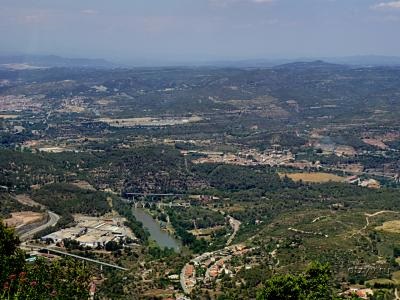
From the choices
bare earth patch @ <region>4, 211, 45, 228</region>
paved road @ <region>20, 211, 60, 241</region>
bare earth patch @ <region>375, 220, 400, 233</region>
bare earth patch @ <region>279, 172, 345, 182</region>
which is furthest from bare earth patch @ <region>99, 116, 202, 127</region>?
bare earth patch @ <region>375, 220, 400, 233</region>

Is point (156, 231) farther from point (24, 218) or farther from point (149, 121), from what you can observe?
point (149, 121)

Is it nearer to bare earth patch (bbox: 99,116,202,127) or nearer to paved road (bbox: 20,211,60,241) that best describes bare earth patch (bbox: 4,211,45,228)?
paved road (bbox: 20,211,60,241)

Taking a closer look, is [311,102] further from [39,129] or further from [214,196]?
[214,196]

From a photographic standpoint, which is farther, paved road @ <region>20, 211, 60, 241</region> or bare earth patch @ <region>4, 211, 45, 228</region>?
bare earth patch @ <region>4, 211, 45, 228</region>

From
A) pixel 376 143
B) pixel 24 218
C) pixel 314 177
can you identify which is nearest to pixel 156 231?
pixel 24 218

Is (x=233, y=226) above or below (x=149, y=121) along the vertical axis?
below

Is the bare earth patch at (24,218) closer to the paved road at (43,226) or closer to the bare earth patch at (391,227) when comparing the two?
the paved road at (43,226)

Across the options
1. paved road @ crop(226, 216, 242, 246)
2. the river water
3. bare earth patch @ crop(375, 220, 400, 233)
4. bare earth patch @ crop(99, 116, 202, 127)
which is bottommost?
the river water

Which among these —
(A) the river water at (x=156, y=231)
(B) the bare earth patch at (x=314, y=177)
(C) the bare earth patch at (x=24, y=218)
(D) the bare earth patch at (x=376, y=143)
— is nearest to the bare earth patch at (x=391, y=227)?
(A) the river water at (x=156, y=231)
